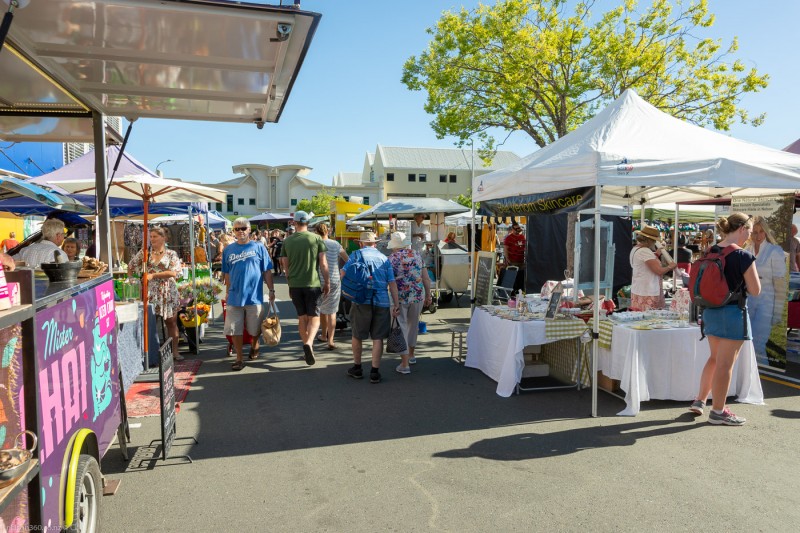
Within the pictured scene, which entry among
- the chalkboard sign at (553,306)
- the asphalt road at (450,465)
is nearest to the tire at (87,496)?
the asphalt road at (450,465)

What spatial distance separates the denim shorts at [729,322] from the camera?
4770 millimetres

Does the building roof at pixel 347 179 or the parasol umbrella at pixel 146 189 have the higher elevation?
the building roof at pixel 347 179

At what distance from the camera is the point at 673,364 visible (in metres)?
5.56

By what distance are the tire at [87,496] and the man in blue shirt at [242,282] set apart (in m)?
4.05

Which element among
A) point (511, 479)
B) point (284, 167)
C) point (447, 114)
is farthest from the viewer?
point (284, 167)

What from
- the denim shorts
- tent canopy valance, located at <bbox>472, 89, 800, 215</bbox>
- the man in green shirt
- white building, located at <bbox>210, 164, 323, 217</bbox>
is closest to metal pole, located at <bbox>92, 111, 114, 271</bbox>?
the man in green shirt

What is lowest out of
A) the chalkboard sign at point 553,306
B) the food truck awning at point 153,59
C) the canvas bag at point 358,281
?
the chalkboard sign at point 553,306

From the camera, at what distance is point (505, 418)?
5.18m

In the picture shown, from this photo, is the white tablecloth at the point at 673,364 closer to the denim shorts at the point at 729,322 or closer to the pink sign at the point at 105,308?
the denim shorts at the point at 729,322

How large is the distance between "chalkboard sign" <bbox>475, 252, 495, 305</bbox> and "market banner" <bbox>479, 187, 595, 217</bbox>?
70 cm

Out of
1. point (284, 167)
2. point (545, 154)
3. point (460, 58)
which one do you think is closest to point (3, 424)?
point (545, 154)

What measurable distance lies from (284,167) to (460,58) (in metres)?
52.8

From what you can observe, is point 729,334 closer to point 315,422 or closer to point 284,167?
point 315,422

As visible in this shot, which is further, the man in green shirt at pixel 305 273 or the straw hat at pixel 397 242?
the man in green shirt at pixel 305 273
